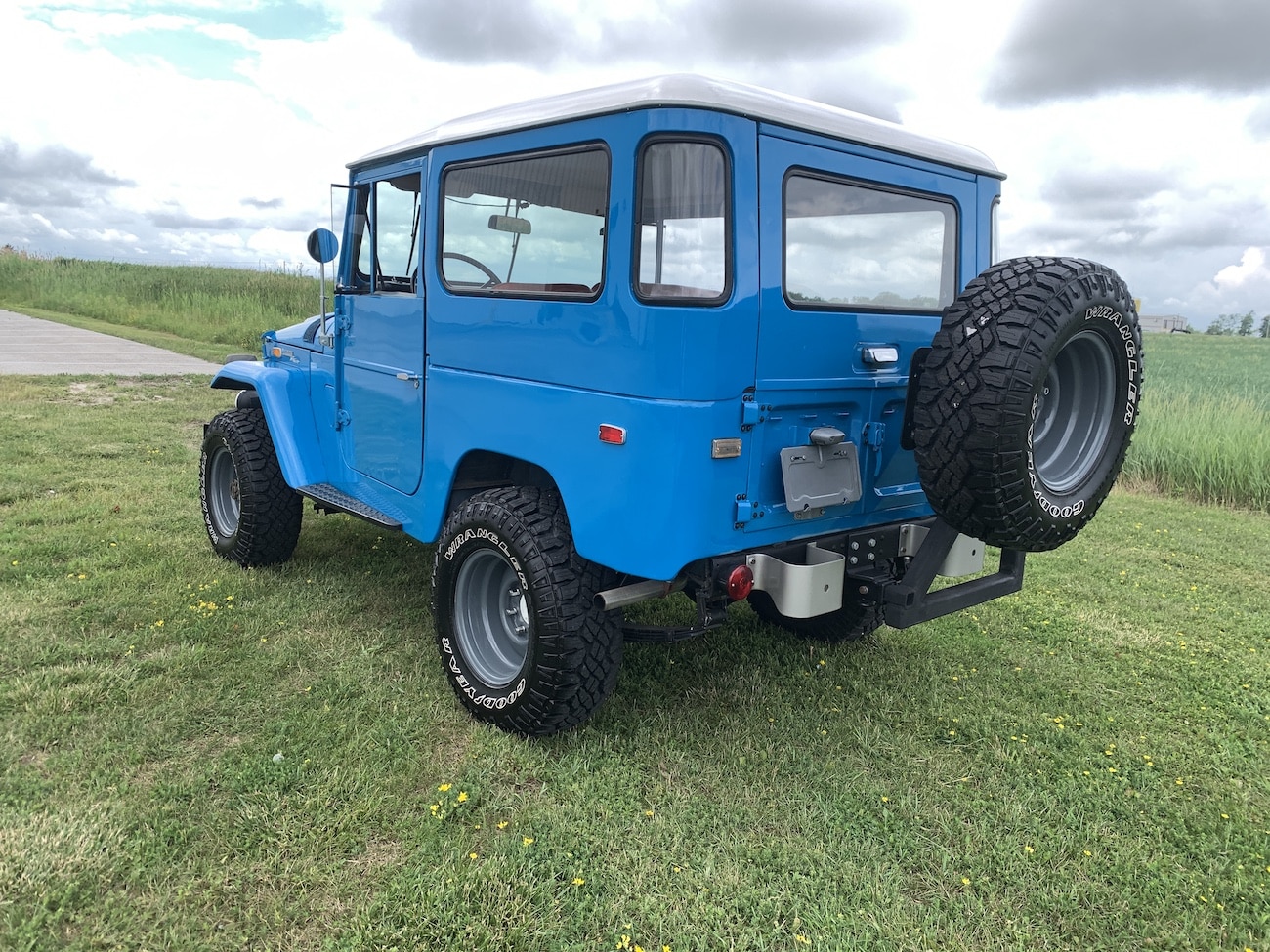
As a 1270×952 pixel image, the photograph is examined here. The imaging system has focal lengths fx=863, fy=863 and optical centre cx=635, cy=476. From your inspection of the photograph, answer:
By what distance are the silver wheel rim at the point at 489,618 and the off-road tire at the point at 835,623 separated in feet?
4.34

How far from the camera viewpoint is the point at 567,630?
314 centimetres

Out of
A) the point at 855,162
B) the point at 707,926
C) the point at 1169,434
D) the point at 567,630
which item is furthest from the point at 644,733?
the point at 1169,434

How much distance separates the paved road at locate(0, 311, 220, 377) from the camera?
41.4 ft

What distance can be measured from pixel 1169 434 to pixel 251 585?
9.18 metres

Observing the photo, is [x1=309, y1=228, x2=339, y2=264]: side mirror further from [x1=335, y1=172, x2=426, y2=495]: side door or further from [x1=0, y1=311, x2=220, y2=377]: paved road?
[x1=0, y1=311, x2=220, y2=377]: paved road

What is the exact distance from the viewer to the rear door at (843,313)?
9.79ft

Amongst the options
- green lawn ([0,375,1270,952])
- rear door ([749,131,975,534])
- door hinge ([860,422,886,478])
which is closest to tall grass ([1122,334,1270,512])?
green lawn ([0,375,1270,952])

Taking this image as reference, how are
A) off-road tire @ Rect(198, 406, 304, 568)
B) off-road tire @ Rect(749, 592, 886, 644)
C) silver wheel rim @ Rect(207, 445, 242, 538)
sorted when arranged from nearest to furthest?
off-road tire @ Rect(749, 592, 886, 644) → off-road tire @ Rect(198, 406, 304, 568) → silver wheel rim @ Rect(207, 445, 242, 538)

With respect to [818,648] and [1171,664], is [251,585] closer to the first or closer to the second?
[818,648]

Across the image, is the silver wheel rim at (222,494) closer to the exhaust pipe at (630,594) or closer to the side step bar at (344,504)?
the side step bar at (344,504)

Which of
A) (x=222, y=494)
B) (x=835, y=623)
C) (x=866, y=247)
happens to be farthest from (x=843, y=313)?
(x=222, y=494)

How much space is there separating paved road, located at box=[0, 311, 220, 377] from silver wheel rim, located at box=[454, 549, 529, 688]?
1062 centimetres

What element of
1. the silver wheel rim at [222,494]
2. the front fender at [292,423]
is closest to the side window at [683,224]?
the front fender at [292,423]

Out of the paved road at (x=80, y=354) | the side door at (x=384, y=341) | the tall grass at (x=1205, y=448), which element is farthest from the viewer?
the paved road at (x=80, y=354)
